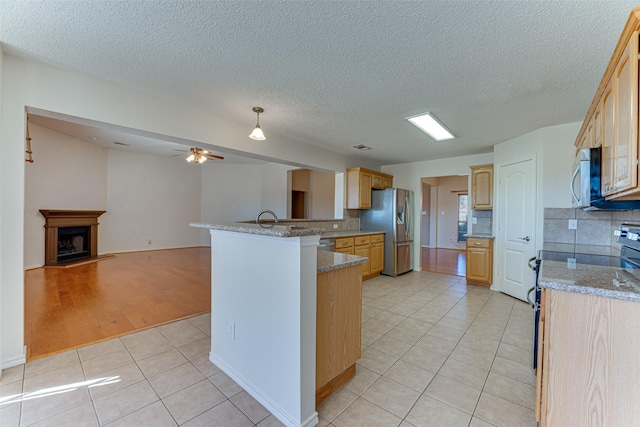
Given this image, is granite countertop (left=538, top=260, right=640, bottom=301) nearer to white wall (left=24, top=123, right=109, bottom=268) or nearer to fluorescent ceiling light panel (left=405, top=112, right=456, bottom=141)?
fluorescent ceiling light panel (left=405, top=112, right=456, bottom=141)

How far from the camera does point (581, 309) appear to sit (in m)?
1.19

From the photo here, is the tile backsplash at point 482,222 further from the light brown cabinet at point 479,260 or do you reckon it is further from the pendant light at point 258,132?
the pendant light at point 258,132

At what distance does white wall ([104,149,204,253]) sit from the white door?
794cm

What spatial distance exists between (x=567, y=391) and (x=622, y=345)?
31cm

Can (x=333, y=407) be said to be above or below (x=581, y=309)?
below

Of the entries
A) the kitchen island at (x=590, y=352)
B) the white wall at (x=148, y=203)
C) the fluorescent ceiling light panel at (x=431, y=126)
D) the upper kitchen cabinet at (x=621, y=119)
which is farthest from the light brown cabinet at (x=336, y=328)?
the white wall at (x=148, y=203)

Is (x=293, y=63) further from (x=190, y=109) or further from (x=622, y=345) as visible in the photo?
(x=622, y=345)

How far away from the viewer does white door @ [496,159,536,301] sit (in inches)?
143

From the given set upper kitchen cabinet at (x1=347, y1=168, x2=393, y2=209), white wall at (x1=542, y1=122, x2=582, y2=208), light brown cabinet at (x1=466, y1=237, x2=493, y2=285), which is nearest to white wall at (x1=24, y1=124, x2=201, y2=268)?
upper kitchen cabinet at (x1=347, y1=168, x2=393, y2=209)

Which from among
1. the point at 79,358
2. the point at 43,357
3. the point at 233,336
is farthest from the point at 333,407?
the point at 43,357

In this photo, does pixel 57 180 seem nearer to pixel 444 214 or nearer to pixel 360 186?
pixel 360 186

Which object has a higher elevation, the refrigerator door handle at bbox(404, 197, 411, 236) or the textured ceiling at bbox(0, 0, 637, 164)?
the textured ceiling at bbox(0, 0, 637, 164)

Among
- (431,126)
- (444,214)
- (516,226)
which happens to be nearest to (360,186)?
(431,126)

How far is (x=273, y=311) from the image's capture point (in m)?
1.62
